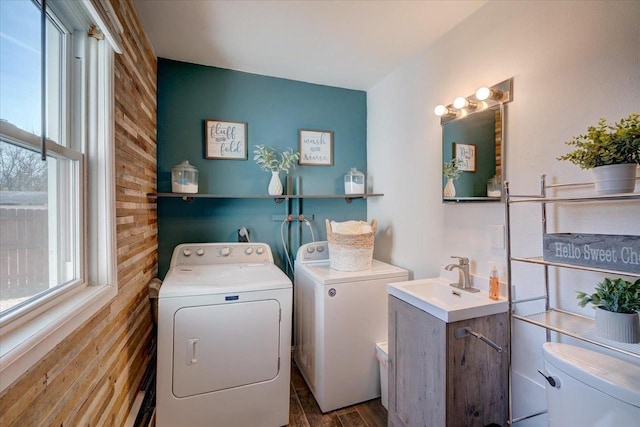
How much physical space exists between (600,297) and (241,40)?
226 centimetres

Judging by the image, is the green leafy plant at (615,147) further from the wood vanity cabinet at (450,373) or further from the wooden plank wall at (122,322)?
the wooden plank wall at (122,322)

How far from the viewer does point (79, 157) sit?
1.13 m

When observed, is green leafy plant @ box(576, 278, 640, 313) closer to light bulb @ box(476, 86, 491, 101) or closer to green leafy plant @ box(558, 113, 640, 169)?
green leafy plant @ box(558, 113, 640, 169)

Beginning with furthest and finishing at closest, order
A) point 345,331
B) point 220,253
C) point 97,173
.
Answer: point 220,253 < point 345,331 < point 97,173

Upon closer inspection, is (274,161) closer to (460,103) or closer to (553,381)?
(460,103)

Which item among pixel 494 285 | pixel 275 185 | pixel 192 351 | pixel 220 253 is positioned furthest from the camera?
pixel 275 185

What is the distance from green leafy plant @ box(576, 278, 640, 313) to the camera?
91 centimetres

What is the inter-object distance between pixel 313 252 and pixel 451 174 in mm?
1178

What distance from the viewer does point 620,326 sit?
2.97 ft

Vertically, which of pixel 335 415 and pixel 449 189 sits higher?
pixel 449 189

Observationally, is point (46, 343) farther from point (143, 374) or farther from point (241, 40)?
point (241, 40)

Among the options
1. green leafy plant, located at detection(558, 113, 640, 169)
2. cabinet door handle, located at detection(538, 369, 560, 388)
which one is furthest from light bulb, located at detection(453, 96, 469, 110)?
cabinet door handle, located at detection(538, 369, 560, 388)

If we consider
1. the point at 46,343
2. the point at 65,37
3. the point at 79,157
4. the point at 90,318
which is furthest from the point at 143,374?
the point at 65,37

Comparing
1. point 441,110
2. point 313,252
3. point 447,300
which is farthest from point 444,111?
point 313,252
